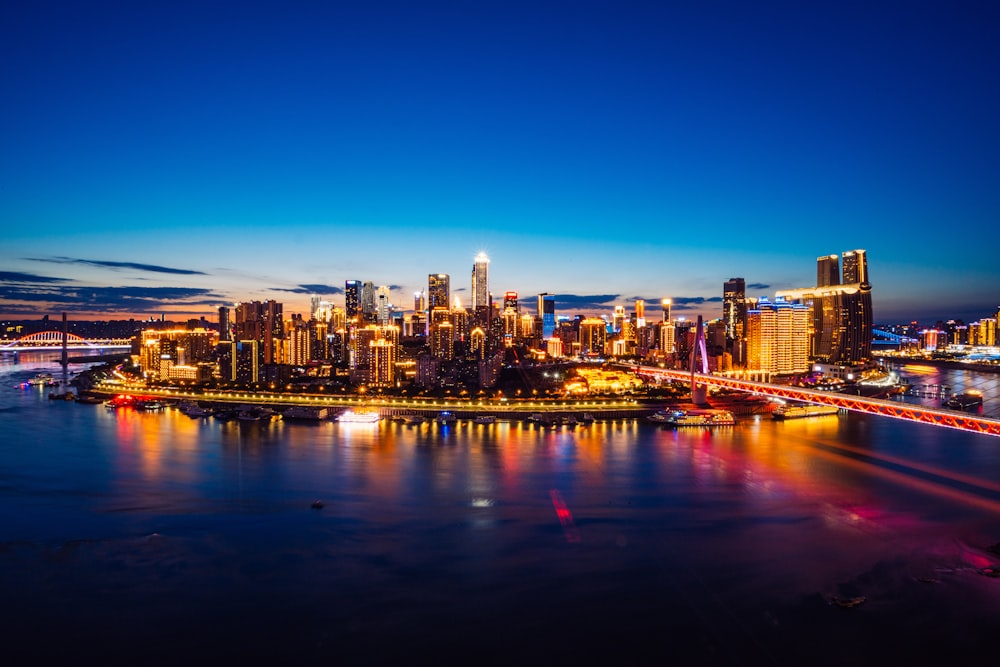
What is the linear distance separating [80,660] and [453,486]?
4.46 metres

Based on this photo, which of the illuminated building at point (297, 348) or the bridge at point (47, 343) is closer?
the illuminated building at point (297, 348)

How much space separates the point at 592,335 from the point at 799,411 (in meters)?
26.5

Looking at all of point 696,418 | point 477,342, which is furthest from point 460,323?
point 696,418

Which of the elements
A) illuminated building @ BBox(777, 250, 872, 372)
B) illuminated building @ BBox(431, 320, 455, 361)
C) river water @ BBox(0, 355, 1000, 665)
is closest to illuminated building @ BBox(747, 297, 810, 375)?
illuminated building @ BBox(777, 250, 872, 372)

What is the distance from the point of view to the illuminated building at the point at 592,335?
39.9 metres

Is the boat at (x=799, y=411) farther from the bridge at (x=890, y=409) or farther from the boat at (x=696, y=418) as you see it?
the boat at (x=696, y=418)

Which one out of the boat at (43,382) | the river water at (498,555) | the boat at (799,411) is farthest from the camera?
the boat at (43,382)

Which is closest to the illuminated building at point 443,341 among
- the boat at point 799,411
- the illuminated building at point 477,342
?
the illuminated building at point 477,342

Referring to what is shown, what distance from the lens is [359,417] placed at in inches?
533

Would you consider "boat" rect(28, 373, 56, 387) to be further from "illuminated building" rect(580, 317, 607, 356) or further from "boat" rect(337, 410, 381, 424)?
"illuminated building" rect(580, 317, 607, 356)

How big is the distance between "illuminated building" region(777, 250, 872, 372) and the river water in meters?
23.8

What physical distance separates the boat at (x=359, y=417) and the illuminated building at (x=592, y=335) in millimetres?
26701

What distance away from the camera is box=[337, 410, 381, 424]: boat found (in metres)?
13.5

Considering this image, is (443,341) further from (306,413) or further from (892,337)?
(892,337)
